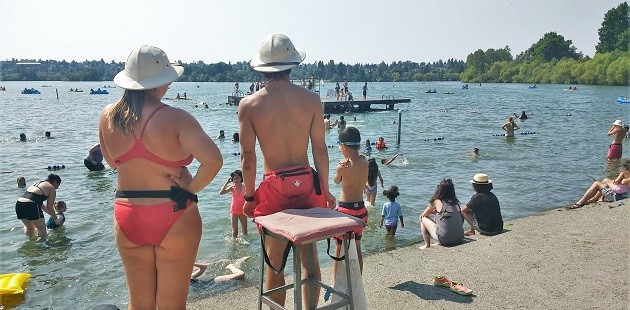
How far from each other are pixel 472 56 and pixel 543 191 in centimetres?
15581

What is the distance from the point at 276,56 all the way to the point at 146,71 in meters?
0.92

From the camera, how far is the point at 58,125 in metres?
38.7

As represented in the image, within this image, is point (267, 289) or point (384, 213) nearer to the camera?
point (267, 289)

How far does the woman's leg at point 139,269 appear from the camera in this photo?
9.68ft

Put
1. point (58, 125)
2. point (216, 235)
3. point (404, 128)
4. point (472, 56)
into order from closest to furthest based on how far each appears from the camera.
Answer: point (216, 235) → point (404, 128) → point (58, 125) → point (472, 56)

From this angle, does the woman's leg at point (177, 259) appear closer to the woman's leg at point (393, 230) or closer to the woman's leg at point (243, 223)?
the woman's leg at point (243, 223)

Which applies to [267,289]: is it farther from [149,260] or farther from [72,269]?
[72,269]

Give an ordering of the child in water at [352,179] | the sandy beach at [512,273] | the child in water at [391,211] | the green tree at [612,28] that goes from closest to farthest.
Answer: the sandy beach at [512,273], the child in water at [352,179], the child in water at [391,211], the green tree at [612,28]

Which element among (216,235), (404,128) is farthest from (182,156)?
(404,128)

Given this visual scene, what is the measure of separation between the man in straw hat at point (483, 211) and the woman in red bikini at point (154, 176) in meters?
5.67

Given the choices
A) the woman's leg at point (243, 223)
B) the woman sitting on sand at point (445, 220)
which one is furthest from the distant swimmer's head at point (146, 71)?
the woman's leg at point (243, 223)

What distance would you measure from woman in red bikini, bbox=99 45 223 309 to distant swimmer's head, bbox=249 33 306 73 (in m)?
0.68

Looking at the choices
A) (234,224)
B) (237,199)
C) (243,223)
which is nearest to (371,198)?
(243,223)

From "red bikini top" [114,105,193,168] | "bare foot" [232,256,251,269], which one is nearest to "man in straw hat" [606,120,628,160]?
"bare foot" [232,256,251,269]
